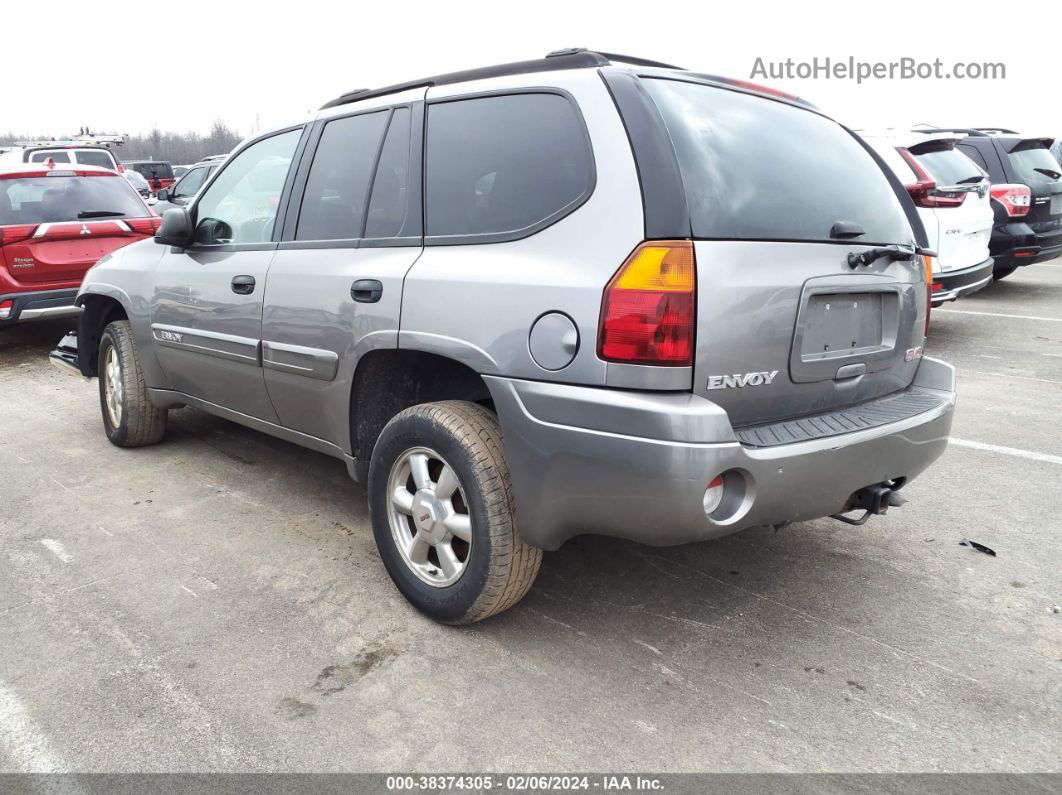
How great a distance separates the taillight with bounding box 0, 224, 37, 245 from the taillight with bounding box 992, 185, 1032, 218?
9832 millimetres

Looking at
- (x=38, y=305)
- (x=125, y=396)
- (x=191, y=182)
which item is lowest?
(x=125, y=396)

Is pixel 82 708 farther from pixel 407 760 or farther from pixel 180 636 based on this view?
pixel 407 760

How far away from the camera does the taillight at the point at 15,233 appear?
23.9ft

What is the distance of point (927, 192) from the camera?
7.10 metres

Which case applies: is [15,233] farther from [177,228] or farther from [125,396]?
[177,228]

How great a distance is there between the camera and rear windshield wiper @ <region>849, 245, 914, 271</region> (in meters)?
2.74

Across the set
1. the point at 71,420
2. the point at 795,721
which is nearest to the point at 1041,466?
the point at 795,721

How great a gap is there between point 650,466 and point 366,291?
4.34 feet

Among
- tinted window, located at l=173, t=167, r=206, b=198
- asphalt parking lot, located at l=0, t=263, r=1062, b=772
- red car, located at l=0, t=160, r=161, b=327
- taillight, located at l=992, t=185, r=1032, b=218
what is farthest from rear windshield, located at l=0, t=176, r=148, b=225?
taillight, located at l=992, t=185, r=1032, b=218

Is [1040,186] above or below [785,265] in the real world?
above

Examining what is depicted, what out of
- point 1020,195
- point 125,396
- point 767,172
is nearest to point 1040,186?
point 1020,195

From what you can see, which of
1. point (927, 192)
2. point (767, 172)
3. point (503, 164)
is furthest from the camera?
point (927, 192)

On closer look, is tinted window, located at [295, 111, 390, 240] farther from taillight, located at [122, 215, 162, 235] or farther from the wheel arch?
taillight, located at [122, 215, 162, 235]

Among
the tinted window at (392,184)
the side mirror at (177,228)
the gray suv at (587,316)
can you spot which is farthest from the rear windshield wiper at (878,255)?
the side mirror at (177,228)
